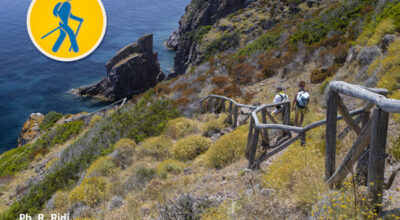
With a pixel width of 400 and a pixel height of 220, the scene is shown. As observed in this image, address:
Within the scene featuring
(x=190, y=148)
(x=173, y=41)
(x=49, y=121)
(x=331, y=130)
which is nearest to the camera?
(x=331, y=130)

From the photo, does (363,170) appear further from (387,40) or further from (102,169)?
(387,40)

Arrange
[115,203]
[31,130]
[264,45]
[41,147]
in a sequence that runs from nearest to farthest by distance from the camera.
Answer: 1. [115,203]
2. [41,147]
3. [264,45]
4. [31,130]

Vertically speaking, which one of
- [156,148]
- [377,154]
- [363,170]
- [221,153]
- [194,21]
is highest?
[377,154]

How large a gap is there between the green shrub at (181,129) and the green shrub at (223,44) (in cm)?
2822

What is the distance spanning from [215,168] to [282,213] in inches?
144

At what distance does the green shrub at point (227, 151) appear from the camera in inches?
298

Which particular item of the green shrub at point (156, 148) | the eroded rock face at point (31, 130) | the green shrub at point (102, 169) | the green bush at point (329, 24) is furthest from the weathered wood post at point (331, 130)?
the eroded rock face at point (31, 130)

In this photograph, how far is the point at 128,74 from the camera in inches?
2190

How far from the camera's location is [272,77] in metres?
15.4

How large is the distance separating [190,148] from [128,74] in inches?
1927

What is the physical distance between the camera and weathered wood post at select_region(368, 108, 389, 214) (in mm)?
2862

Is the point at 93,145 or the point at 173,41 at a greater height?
the point at 93,145

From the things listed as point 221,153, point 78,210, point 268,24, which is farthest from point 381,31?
point 268,24

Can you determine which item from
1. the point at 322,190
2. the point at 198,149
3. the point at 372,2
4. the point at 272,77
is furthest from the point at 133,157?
the point at 372,2
